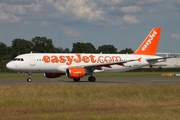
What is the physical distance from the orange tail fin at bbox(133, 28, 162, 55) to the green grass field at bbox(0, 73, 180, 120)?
26742 millimetres

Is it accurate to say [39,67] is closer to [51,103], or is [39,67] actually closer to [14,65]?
[14,65]

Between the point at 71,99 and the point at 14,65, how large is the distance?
24.6 metres

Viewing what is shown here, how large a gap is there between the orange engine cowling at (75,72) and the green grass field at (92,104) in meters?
15.9

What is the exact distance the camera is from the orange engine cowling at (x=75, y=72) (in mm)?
46062

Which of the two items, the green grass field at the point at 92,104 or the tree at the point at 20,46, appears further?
the tree at the point at 20,46

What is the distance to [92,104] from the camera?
2261 centimetres

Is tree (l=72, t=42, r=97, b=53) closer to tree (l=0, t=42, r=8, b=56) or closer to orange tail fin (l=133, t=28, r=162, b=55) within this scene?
tree (l=0, t=42, r=8, b=56)

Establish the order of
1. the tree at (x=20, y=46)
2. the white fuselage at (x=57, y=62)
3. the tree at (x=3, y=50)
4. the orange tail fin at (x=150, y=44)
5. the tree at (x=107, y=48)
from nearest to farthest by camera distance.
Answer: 1. the white fuselage at (x=57, y=62)
2. the orange tail fin at (x=150, y=44)
3. the tree at (x=20, y=46)
4. the tree at (x=3, y=50)
5. the tree at (x=107, y=48)

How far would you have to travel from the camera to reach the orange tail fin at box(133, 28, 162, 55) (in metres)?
57.6

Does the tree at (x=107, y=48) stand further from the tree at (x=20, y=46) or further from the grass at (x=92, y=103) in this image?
the grass at (x=92, y=103)

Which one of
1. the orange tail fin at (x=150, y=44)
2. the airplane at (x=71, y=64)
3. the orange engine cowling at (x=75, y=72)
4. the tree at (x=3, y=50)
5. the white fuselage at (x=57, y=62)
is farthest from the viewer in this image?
the tree at (x=3, y=50)

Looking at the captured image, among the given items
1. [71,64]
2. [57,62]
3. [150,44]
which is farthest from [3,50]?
[57,62]

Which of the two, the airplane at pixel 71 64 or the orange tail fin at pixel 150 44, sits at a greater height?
the orange tail fin at pixel 150 44

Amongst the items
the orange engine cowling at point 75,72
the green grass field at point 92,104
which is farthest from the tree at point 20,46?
the green grass field at point 92,104
